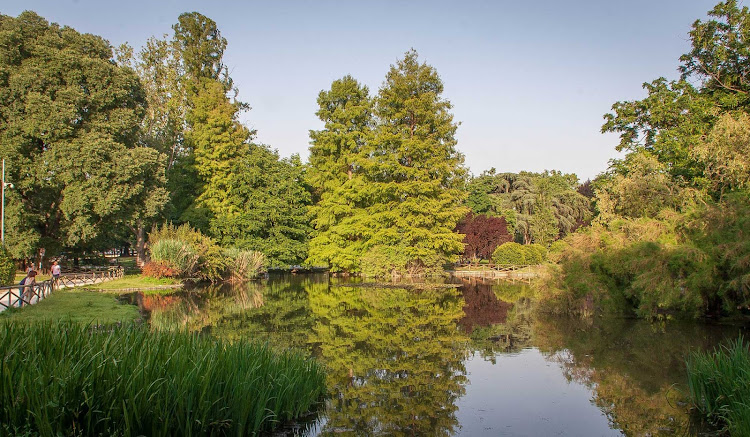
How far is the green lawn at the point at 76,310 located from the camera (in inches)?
540

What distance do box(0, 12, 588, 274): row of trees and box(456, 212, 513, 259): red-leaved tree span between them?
0.48ft

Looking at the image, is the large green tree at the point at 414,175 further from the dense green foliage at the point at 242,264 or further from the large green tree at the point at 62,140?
the large green tree at the point at 62,140

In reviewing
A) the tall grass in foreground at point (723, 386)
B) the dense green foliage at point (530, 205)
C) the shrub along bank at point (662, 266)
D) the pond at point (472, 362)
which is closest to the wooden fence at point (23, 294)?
the pond at point (472, 362)

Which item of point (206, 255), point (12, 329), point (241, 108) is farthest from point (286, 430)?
point (241, 108)

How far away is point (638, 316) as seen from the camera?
18.4 m

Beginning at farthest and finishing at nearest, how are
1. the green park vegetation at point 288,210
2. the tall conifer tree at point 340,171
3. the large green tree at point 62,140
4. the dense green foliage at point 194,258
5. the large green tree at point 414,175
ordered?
the tall conifer tree at point 340,171 < the large green tree at point 414,175 < the dense green foliage at point 194,258 < the large green tree at point 62,140 < the green park vegetation at point 288,210

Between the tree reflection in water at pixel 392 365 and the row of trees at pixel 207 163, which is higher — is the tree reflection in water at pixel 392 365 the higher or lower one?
the lower one

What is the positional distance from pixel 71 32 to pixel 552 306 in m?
30.4

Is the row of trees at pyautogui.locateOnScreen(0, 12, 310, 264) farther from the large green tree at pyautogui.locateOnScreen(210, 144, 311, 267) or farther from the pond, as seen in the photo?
the pond

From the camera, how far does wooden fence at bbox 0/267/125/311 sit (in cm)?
1631

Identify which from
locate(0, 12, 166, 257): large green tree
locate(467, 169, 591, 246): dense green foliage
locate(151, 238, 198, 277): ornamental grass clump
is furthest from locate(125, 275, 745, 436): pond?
locate(467, 169, 591, 246): dense green foliage

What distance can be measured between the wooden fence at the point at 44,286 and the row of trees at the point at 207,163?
2403 mm

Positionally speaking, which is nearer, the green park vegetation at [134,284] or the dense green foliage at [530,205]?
the green park vegetation at [134,284]

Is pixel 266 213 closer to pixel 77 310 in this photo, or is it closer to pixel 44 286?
pixel 44 286
